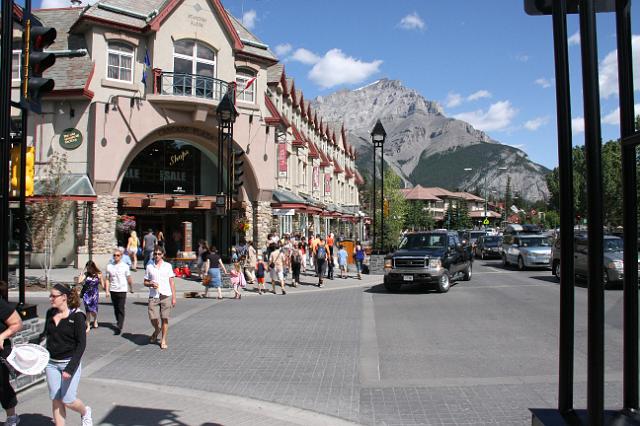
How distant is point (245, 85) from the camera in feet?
91.7

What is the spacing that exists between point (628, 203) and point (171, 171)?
89.2 feet

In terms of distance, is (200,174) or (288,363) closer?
(288,363)

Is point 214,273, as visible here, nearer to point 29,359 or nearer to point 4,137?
point 4,137

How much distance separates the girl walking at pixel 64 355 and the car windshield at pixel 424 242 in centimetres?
1446

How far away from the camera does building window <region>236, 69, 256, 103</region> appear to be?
27922 mm

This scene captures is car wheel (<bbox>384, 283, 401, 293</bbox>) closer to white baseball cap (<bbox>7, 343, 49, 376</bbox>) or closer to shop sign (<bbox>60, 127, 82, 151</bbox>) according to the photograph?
white baseball cap (<bbox>7, 343, 49, 376</bbox>)

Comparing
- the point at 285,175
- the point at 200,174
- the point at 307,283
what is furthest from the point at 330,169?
the point at 307,283

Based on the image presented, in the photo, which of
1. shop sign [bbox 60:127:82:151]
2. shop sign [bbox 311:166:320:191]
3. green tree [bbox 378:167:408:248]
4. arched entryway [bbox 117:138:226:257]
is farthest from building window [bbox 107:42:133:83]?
green tree [bbox 378:167:408:248]

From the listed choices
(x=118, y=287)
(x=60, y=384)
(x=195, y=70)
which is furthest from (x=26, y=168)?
(x=195, y=70)

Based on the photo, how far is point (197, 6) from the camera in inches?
1032

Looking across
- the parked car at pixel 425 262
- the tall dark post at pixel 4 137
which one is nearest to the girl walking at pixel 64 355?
the tall dark post at pixel 4 137

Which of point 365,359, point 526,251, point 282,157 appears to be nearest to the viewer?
point 365,359

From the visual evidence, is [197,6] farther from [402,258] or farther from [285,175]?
[402,258]

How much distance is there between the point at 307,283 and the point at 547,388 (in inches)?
585
